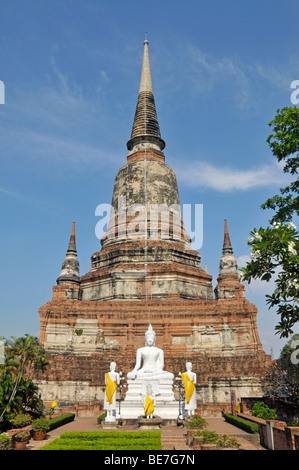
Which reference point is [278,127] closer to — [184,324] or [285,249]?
[285,249]

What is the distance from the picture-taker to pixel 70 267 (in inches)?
1297

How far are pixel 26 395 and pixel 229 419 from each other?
912cm

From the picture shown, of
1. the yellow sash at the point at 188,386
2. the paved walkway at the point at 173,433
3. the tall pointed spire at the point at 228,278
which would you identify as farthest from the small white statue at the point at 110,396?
the tall pointed spire at the point at 228,278

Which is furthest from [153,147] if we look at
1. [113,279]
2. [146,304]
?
[146,304]

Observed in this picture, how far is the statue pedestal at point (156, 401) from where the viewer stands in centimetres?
1716

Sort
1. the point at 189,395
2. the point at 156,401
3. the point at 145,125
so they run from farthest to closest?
the point at 145,125, the point at 156,401, the point at 189,395

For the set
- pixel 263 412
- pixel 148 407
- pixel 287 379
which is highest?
pixel 287 379

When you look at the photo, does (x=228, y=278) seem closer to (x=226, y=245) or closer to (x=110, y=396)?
(x=226, y=245)

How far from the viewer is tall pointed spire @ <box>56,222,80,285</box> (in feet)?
105

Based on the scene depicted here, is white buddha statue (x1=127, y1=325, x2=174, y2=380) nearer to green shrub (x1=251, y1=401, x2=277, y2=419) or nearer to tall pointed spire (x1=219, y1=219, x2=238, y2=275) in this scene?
green shrub (x1=251, y1=401, x2=277, y2=419)

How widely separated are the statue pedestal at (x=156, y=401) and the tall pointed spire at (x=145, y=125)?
80.5 feet

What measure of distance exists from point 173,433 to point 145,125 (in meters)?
30.5

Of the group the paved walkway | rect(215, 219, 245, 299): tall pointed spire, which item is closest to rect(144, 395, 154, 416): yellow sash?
the paved walkway

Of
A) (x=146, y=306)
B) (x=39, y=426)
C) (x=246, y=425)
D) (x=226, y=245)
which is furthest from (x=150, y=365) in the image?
(x=226, y=245)
